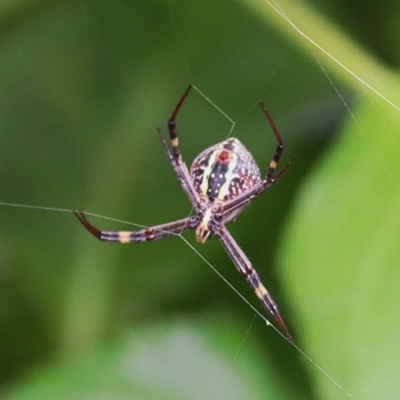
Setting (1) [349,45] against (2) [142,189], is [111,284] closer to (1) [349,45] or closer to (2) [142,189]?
(2) [142,189]

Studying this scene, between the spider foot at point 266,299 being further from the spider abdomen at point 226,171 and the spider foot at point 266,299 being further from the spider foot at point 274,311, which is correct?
the spider abdomen at point 226,171

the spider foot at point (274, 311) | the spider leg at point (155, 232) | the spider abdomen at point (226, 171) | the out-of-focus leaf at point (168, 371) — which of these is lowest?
the out-of-focus leaf at point (168, 371)

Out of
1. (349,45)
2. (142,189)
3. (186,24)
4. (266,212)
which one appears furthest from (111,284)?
(349,45)

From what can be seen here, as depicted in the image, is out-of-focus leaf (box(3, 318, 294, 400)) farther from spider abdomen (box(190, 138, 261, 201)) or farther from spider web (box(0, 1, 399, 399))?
spider abdomen (box(190, 138, 261, 201))

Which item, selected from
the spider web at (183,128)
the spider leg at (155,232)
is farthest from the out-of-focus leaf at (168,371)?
the spider leg at (155,232)

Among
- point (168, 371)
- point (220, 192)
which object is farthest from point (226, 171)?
point (168, 371)

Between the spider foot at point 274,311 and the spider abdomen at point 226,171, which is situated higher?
the spider abdomen at point 226,171

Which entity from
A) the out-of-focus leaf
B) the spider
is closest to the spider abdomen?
the spider

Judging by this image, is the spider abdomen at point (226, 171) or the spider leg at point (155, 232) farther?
the spider leg at point (155, 232)
